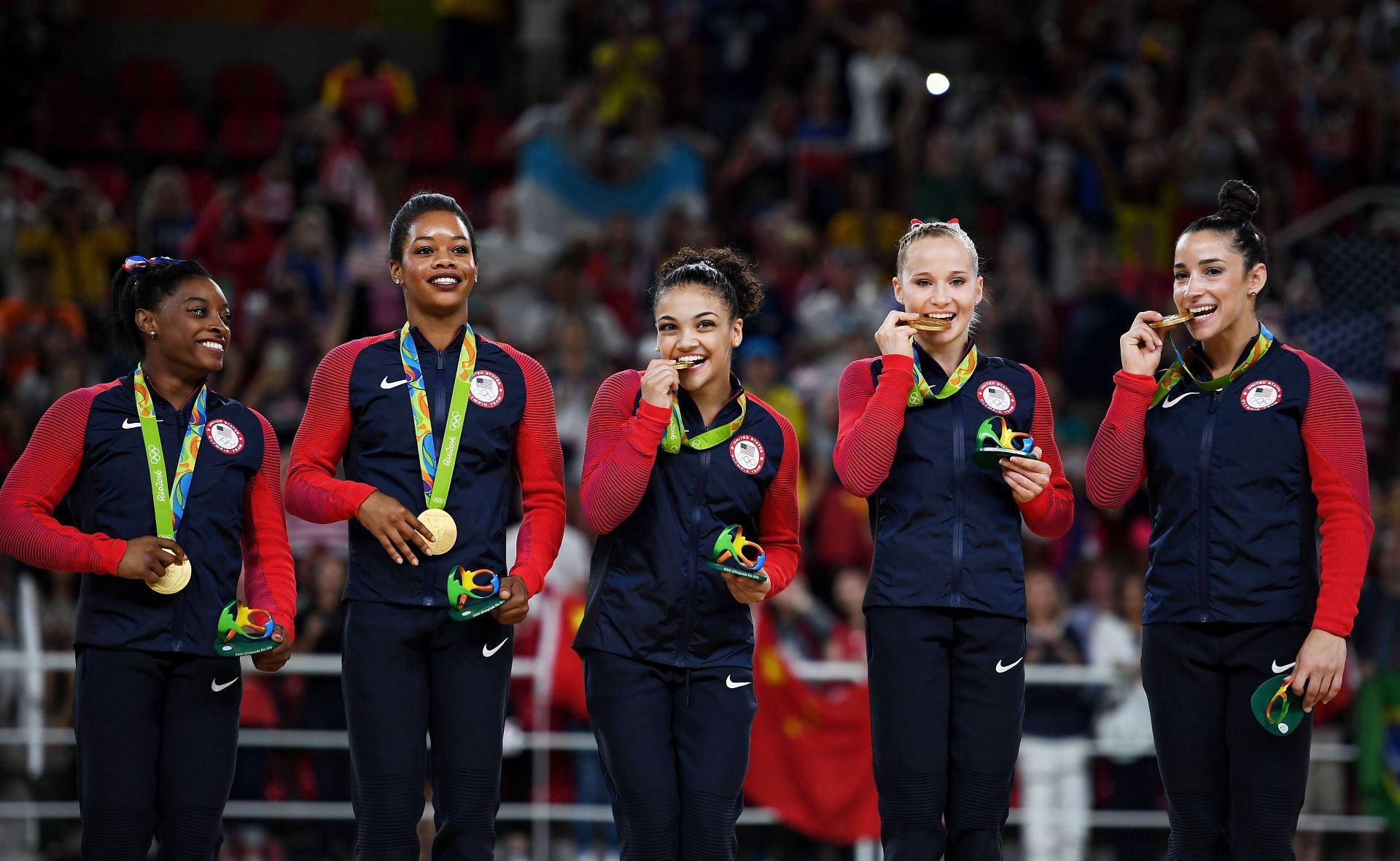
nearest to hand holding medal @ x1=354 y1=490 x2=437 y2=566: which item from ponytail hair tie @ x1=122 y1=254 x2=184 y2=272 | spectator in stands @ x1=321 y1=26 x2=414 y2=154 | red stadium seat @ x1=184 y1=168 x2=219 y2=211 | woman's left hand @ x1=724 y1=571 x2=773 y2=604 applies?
woman's left hand @ x1=724 y1=571 x2=773 y2=604

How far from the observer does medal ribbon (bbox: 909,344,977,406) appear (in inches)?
185

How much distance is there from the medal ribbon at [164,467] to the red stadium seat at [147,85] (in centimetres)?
1021

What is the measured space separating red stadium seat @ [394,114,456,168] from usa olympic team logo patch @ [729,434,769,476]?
921 centimetres

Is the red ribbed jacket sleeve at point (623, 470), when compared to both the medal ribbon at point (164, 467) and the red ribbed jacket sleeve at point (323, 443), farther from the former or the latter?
the medal ribbon at point (164, 467)

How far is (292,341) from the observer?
10031 millimetres

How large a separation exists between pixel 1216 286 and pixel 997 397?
27.9 inches

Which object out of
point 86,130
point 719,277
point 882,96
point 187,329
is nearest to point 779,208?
point 882,96

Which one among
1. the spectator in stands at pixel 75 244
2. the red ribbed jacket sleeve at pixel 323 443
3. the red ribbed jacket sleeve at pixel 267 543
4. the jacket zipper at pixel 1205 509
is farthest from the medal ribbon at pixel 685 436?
the spectator in stands at pixel 75 244

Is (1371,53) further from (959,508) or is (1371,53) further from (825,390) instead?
(959,508)

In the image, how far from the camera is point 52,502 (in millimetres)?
4680

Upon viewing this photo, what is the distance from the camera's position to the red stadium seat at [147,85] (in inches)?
558

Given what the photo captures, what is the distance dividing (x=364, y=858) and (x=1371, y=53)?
35.8 feet

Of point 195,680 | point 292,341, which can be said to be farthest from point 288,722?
point 195,680

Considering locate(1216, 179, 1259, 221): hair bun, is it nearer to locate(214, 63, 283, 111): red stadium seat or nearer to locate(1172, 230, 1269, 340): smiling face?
locate(1172, 230, 1269, 340): smiling face
